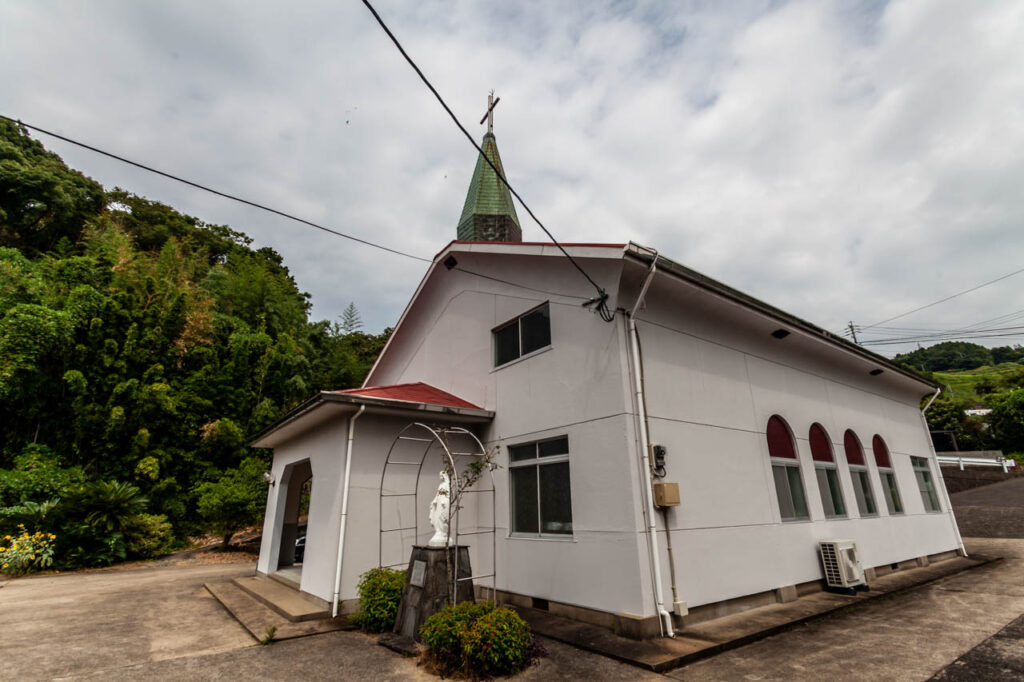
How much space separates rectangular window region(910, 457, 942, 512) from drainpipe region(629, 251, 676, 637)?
31.5ft

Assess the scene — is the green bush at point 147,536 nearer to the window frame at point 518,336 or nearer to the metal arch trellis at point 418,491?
the metal arch trellis at point 418,491

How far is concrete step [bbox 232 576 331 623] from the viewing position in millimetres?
5535

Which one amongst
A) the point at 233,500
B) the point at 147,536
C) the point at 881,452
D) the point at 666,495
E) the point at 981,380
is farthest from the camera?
the point at 981,380

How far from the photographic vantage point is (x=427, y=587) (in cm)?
470

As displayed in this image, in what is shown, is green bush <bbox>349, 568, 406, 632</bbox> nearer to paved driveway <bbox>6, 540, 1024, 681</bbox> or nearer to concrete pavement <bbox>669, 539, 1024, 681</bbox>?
paved driveway <bbox>6, 540, 1024, 681</bbox>

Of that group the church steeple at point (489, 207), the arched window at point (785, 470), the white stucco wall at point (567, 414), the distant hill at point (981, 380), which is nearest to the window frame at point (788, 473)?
the arched window at point (785, 470)

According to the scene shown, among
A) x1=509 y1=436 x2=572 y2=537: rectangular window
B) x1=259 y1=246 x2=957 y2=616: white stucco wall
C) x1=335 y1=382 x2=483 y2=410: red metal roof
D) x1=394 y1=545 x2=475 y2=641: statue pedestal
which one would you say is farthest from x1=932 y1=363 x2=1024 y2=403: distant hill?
x1=394 y1=545 x2=475 y2=641: statue pedestal

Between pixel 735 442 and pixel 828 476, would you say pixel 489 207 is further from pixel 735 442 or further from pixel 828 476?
pixel 828 476

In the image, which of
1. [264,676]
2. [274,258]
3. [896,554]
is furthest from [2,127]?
[896,554]

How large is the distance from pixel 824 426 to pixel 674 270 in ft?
16.5

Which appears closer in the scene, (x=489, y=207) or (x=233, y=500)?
(x=489, y=207)

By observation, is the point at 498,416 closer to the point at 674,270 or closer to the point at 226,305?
the point at 674,270

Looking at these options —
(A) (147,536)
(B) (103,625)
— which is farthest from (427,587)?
(A) (147,536)

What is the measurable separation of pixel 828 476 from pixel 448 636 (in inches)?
289
